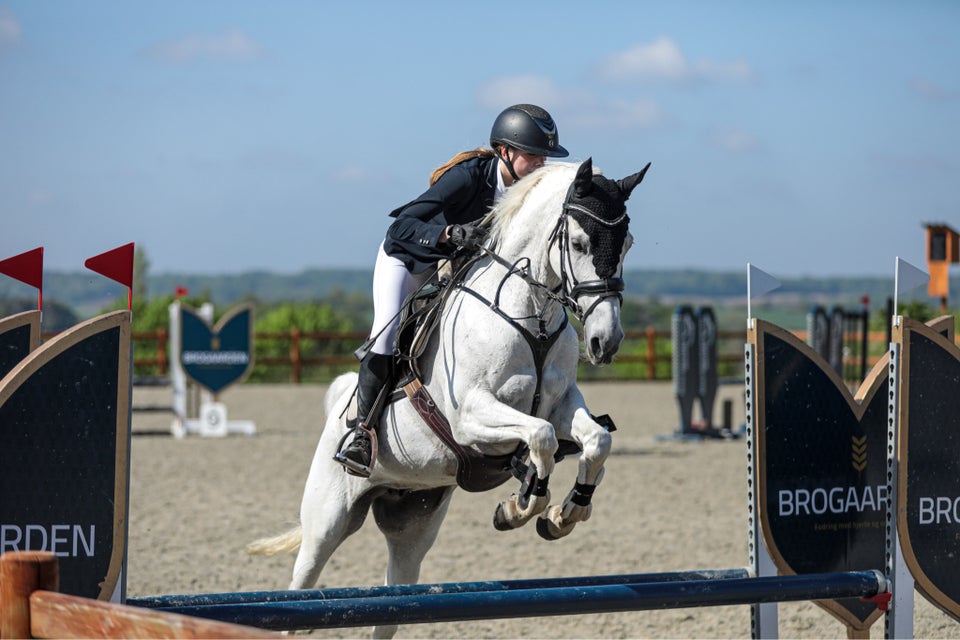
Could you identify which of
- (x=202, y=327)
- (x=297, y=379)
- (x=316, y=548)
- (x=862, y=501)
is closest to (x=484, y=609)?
(x=316, y=548)

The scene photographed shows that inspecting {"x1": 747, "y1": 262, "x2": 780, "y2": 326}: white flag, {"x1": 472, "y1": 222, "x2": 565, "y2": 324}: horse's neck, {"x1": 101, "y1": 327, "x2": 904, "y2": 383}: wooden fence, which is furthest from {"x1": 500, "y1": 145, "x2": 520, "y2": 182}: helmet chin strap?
{"x1": 101, "y1": 327, "x2": 904, "y2": 383}: wooden fence

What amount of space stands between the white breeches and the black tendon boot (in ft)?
0.15

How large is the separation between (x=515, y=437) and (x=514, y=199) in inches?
31.0

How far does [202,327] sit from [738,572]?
31.9 feet

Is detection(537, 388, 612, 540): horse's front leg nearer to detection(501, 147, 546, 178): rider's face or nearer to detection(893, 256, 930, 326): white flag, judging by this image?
detection(501, 147, 546, 178): rider's face

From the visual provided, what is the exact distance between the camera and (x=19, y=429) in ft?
9.05

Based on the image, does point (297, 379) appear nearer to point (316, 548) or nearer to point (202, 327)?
point (202, 327)

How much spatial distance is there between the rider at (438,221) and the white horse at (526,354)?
3.5 inches

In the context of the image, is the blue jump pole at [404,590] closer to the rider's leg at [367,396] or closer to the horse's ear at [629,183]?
the rider's leg at [367,396]

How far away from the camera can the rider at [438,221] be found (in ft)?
11.9

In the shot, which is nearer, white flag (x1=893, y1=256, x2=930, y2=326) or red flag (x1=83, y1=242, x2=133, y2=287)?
red flag (x1=83, y1=242, x2=133, y2=287)

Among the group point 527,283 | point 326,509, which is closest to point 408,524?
point 326,509

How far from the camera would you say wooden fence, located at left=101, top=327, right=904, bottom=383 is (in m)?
21.2

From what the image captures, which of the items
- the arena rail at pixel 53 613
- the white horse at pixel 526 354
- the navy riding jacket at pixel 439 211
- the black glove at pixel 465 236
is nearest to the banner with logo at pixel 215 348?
the white horse at pixel 526 354
